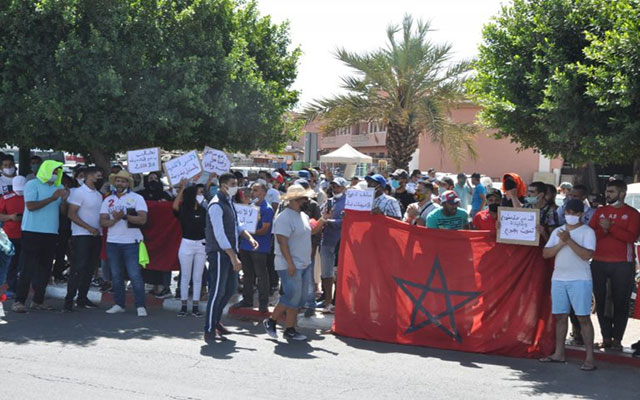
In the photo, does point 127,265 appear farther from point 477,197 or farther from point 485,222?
point 477,197

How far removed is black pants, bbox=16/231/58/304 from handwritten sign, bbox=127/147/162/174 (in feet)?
5.20

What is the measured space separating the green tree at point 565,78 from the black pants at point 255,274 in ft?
11.5

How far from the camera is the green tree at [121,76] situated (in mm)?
13008

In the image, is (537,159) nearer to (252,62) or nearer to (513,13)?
(252,62)

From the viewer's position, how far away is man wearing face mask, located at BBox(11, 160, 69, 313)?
9617 mm

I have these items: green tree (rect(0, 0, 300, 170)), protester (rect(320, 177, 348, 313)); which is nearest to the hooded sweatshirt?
green tree (rect(0, 0, 300, 170))

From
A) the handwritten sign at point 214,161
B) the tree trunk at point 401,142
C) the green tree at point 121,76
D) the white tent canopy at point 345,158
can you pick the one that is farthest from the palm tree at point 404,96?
the handwritten sign at point 214,161

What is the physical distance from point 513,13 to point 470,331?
4043 mm

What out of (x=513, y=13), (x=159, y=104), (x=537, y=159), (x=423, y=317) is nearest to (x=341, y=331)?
(x=423, y=317)

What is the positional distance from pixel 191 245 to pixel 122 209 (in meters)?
1.02

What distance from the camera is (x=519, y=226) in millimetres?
8000

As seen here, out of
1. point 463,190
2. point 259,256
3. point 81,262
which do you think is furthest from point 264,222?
point 463,190

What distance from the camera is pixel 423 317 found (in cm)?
845

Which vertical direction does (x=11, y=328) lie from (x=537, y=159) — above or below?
below
